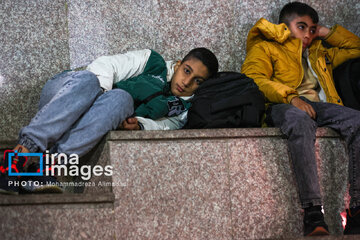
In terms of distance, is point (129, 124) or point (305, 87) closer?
point (129, 124)

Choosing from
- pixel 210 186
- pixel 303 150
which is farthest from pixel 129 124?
pixel 303 150

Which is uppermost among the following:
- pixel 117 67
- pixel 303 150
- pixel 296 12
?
pixel 296 12

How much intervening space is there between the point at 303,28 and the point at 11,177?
247 cm

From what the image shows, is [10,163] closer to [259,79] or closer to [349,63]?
[259,79]

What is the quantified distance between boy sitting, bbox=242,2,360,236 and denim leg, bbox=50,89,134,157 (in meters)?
0.98

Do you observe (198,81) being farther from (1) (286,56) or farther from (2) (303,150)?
(2) (303,150)

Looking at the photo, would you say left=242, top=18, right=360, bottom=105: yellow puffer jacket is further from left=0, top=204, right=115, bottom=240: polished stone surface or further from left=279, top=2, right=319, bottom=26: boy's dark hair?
left=0, top=204, right=115, bottom=240: polished stone surface

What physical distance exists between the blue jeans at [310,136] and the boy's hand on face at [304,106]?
7 cm

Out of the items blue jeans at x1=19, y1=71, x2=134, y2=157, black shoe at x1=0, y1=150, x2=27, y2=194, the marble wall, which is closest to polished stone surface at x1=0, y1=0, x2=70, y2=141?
the marble wall

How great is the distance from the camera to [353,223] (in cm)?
262

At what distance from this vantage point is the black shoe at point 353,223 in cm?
259

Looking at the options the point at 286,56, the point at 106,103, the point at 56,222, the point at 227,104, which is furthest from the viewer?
the point at 286,56

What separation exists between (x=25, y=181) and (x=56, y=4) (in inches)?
67.9

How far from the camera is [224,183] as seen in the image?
8.36ft
